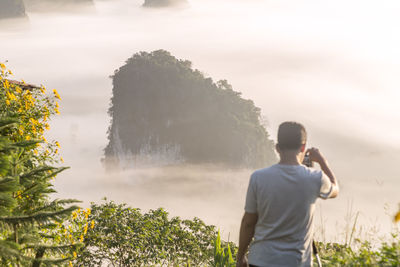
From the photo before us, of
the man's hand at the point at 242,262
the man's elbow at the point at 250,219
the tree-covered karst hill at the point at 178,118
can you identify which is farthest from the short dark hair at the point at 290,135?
the tree-covered karst hill at the point at 178,118

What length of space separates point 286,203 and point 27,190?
3499 millimetres

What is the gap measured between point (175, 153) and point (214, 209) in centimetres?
3392

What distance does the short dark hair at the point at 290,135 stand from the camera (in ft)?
8.93

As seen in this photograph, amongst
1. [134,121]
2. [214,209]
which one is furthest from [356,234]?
[214,209]

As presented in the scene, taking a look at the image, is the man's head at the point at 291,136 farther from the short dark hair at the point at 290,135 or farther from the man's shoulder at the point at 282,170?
the man's shoulder at the point at 282,170

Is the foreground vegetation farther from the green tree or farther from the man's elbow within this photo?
the man's elbow

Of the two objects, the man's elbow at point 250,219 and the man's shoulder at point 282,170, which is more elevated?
the man's shoulder at point 282,170

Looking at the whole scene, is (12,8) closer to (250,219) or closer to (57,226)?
(57,226)

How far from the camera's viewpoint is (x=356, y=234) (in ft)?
15.8

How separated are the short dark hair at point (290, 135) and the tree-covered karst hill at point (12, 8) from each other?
183552mm

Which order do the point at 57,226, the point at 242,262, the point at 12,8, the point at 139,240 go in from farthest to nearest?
1. the point at 12,8
2. the point at 139,240
3. the point at 57,226
4. the point at 242,262

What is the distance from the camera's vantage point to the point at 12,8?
17375 cm

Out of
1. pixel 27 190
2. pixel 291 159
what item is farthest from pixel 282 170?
pixel 27 190

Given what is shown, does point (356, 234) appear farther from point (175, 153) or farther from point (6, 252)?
point (175, 153)
